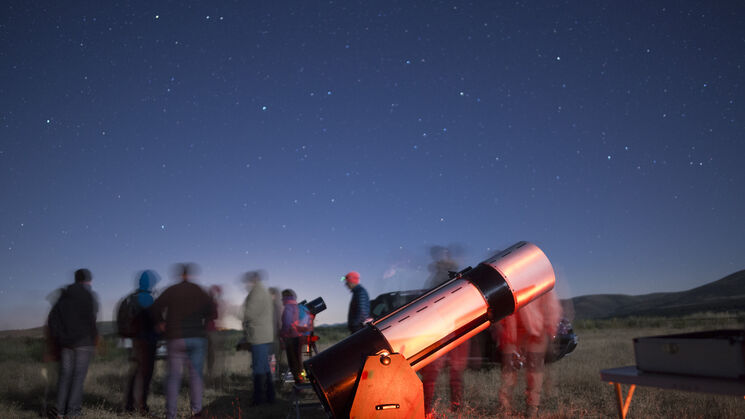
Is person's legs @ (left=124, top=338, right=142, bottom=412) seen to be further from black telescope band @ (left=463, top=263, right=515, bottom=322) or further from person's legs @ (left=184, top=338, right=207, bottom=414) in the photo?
black telescope band @ (left=463, top=263, right=515, bottom=322)

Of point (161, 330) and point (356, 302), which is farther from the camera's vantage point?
point (356, 302)

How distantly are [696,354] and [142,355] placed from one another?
6.39 meters

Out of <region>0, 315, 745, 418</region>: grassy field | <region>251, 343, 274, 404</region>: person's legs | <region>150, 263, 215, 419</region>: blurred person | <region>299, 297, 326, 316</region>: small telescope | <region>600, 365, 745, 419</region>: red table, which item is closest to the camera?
<region>600, 365, 745, 419</region>: red table

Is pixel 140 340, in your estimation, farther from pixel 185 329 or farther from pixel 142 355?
pixel 185 329

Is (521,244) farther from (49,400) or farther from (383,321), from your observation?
(49,400)

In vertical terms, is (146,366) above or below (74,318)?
below

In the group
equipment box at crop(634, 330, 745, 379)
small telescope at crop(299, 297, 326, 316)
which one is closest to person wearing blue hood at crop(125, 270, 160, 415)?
small telescope at crop(299, 297, 326, 316)

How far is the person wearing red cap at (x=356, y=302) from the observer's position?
596 cm

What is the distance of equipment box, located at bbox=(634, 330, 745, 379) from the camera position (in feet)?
6.70

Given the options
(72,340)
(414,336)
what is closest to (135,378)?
(72,340)

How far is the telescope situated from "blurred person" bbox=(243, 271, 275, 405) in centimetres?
352

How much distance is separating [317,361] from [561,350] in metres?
5.81

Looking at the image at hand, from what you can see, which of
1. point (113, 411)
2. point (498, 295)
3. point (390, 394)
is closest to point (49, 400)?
point (113, 411)

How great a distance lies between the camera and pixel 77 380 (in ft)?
18.5
